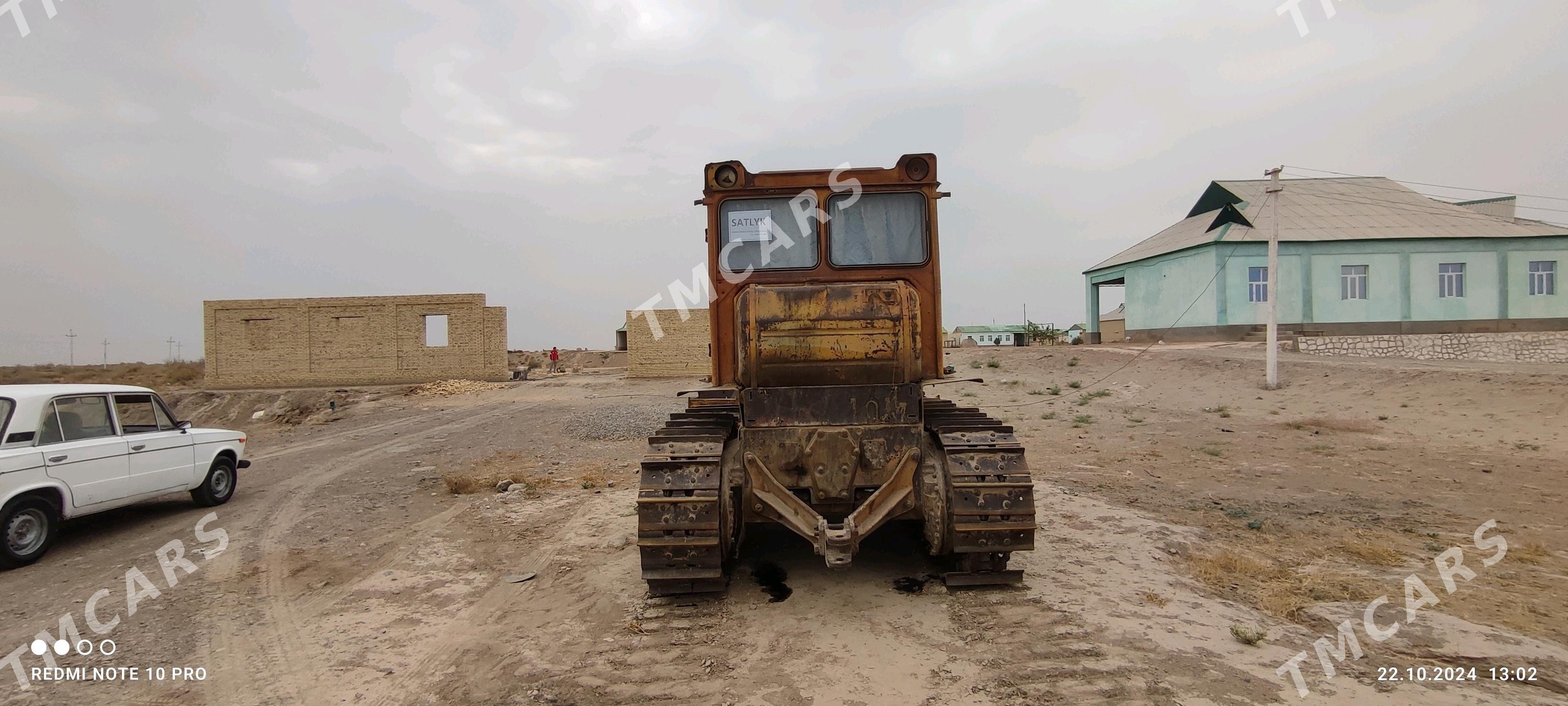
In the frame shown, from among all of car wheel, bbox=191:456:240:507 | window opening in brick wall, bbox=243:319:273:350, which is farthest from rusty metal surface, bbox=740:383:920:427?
window opening in brick wall, bbox=243:319:273:350

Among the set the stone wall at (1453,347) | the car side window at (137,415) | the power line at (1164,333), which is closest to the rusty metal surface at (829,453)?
the car side window at (137,415)

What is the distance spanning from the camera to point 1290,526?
23.0ft

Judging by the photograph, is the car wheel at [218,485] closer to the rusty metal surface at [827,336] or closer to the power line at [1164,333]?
the rusty metal surface at [827,336]

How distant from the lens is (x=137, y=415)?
25.1ft

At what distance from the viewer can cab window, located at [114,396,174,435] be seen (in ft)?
25.2

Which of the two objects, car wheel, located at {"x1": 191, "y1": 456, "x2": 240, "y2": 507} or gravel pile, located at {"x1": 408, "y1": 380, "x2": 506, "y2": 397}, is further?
gravel pile, located at {"x1": 408, "y1": 380, "x2": 506, "y2": 397}

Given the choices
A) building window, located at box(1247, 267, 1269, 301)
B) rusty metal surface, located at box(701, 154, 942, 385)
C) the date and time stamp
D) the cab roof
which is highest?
building window, located at box(1247, 267, 1269, 301)

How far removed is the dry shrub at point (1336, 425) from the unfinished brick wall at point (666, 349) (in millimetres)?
20634

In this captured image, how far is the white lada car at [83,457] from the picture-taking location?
6.33 m

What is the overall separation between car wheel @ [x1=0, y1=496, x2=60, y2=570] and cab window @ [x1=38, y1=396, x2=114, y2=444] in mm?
604

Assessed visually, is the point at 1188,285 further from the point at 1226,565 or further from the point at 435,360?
the point at 435,360

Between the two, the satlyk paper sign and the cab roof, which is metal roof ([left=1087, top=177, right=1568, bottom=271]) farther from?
the cab roof

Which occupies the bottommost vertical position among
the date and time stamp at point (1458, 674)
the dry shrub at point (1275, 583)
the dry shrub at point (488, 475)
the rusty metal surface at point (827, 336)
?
the dry shrub at point (488, 475)

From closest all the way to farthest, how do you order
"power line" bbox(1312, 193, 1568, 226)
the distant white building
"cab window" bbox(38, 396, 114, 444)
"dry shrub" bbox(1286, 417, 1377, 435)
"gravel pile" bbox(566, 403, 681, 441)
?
1. "cab window" bbox(38, 396, 114, 444)
2. "dry shrub" bbox(1286, 417, 1377, 435)
3. "gravel pile" bbox(566, 403, 681, 441)
4. "power line" bbox(1312, 193, 1568, 226)
5. the distant white building
